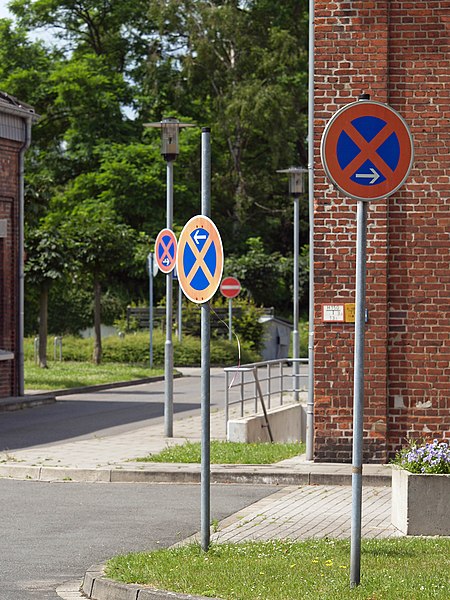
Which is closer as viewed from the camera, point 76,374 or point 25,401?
point 25,401

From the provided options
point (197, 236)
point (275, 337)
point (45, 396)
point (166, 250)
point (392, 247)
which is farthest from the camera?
point (275, 337)

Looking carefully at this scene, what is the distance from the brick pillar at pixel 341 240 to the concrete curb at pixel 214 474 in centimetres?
69

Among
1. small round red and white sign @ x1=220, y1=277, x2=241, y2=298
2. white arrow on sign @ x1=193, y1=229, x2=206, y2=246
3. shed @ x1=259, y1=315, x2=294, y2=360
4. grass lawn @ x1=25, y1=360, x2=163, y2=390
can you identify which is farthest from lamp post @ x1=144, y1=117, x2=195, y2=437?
shed @ x1=259, y1=315, x2=294, y2=360

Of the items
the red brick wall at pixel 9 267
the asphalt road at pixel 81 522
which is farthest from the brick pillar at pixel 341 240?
the red brick wall at pixel 9 267

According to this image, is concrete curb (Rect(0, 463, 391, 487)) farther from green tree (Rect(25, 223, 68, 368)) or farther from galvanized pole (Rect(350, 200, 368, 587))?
green tree (Rect(25, 223, 68, 368))

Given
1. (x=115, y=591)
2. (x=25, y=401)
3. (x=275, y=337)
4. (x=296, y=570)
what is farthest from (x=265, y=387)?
(x=115, y=591)

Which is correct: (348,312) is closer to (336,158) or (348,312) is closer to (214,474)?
(214,474)

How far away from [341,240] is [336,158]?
6928 millimetres

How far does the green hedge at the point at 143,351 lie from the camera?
44.7 meters

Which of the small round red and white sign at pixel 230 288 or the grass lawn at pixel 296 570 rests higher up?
the small round red and white sign at pixel 230 288

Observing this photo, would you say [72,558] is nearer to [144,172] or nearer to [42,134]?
[144,172]

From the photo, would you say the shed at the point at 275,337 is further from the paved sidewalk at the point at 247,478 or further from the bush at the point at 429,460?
the bush at the point at 429,460

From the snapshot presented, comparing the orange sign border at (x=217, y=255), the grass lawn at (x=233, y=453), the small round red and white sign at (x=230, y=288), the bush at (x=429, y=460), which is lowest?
the grass lawn at (x=233, y=453)

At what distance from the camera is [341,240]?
581 inches
